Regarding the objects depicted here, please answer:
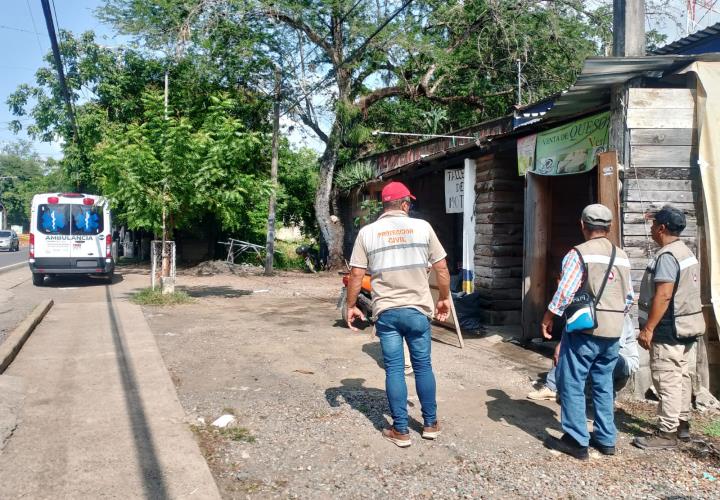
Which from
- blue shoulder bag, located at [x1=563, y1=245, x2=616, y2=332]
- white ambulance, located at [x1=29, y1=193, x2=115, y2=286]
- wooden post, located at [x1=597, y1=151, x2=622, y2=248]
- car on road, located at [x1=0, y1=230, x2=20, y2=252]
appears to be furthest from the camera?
car on road, located at [x1=0, y1=230, x2=20, y2=252]

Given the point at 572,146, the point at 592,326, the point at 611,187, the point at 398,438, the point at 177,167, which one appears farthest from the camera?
the point at 177,167

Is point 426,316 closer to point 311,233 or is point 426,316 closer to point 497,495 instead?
point 497,495

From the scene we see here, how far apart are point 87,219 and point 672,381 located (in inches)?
564

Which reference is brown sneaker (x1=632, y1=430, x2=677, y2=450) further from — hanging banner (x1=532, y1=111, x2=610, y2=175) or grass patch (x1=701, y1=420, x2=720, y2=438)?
hanging banner (x1=532, y1=111, x2=610, y2=175)

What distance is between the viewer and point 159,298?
11594 mm

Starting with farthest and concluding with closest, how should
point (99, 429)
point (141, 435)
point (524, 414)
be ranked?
point (524, 414) → point (99, 429) → point (141, 435)

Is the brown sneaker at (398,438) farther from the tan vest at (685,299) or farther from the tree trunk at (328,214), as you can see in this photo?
the tree trunk at (328,214)

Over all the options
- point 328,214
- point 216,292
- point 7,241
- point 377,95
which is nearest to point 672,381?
point 216,292

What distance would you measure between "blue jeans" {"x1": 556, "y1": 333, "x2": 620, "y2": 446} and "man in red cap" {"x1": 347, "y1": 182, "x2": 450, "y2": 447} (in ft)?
3.02

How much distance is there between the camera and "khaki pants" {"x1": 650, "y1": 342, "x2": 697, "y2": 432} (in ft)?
14.3

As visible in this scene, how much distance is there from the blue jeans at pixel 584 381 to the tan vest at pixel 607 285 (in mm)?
109

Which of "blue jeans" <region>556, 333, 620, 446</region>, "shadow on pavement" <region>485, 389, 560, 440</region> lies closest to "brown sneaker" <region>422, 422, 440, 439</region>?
"shadow on pavement" <region>485, 389, 560, 440</region>

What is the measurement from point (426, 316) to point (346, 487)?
4.32 feet

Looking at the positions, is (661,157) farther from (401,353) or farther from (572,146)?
(401,353)
